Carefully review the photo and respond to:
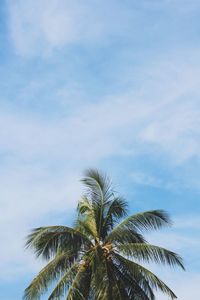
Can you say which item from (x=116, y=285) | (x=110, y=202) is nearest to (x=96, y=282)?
(x=116, y=285)

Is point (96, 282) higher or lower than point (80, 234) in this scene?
lower

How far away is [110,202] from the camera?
1495 inches

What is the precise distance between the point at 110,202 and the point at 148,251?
130 inches

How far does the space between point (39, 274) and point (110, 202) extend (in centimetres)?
494

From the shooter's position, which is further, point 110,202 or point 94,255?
point 110,202

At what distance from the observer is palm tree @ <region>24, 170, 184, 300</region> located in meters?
35.3

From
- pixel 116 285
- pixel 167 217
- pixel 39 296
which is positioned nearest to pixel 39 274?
pixel 39 296

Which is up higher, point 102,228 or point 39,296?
point 102,228

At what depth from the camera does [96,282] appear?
3506 centimetres

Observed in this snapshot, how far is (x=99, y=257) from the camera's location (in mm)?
35656

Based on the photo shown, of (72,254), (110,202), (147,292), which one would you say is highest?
(110,202)

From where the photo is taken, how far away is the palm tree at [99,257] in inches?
1390

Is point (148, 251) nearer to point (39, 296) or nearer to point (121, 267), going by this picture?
point (121, 267)

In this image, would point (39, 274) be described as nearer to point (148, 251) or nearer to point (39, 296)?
point (39, 296)
